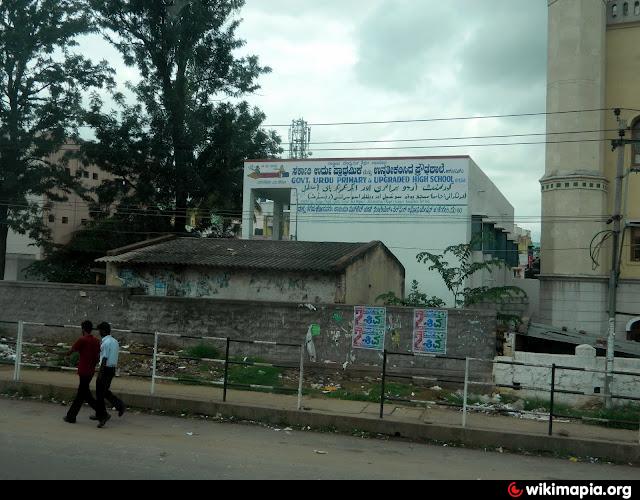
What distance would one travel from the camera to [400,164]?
2903cm

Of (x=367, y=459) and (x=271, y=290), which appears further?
(x=271, y=290)

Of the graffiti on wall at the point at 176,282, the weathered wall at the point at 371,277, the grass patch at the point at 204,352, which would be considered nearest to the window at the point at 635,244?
the weathered wall at the point at 371,277

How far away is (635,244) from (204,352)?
19.3 metres

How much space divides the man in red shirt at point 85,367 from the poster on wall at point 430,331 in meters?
7.75

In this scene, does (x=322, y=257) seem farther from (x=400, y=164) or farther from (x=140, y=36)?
(x=140, y=36)

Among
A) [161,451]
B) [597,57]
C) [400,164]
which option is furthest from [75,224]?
[161,451]

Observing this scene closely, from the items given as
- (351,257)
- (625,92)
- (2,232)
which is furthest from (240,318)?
(625,92)

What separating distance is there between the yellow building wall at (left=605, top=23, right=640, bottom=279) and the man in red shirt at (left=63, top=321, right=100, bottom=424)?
22644 mm

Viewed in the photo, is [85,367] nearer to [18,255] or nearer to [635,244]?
[635,244]

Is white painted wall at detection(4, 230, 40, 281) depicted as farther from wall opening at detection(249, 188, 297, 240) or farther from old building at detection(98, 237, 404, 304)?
old building at detection(98, 237, 404, 304)

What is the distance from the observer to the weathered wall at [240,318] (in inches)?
559

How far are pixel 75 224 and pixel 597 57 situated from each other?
41902mm

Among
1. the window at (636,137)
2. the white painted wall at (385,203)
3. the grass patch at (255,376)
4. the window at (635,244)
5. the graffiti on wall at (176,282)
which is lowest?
the grass patch at (255,376)

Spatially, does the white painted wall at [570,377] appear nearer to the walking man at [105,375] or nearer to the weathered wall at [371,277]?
the weathered wall at [371,277]
